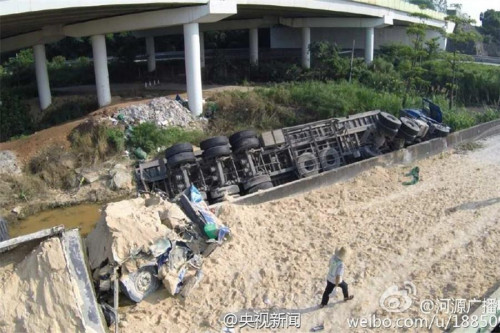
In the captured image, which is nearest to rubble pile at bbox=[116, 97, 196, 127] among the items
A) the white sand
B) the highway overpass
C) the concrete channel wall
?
the highway overpass

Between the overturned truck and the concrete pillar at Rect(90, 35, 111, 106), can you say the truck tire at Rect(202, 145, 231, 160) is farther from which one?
the concrete pillar at Rect(90, 35, 111, 106)

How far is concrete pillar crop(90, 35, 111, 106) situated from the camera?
78.1 ft

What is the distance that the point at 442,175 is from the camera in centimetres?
1445

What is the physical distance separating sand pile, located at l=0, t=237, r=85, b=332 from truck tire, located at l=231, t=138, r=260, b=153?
662 cm

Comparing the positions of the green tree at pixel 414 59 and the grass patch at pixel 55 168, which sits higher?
the green tree at pixel 414 59

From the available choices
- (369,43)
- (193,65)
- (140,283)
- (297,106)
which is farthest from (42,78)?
(369,43)

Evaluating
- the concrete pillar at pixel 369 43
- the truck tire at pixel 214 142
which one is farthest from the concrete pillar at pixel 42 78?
the concrete pillar at pixel 369 43

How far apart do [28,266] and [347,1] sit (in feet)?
83.8

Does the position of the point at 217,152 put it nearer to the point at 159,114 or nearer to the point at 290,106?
the point at 159,114

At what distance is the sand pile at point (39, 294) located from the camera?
705cm

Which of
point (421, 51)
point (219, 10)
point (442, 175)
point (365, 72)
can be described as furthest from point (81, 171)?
point (365, 72)

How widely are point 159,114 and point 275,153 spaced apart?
821 centimetres

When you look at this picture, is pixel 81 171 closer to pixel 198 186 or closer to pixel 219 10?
pixel 198 186

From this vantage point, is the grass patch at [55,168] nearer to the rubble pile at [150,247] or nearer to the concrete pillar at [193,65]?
the concrete pillar at [193,65]
